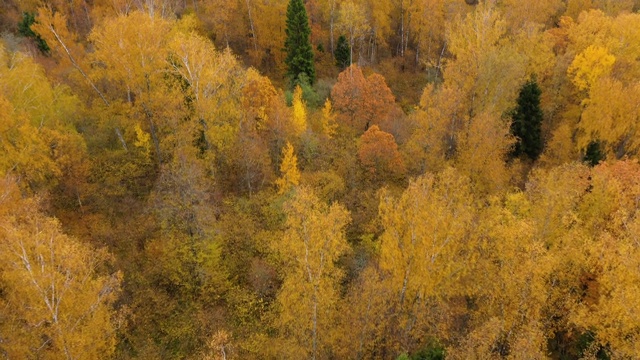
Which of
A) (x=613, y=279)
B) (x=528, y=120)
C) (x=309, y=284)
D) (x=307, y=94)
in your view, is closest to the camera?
(x=613, y=279)

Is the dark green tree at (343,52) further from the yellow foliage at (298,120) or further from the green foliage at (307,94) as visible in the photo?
the yellow foliage at (298,120)

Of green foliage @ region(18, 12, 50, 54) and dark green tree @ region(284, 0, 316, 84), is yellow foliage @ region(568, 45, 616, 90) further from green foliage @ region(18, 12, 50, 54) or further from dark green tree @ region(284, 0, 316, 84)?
green foliage @ region(18, 12, 50, 54)

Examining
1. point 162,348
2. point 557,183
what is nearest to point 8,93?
point 162,348

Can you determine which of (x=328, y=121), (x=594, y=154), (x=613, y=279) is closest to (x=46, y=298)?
(x=613, y=279)

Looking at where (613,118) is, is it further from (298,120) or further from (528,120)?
(298,120)

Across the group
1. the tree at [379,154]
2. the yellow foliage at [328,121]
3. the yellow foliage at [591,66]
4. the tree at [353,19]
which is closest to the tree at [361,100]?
the yellow foliage at [328,121]

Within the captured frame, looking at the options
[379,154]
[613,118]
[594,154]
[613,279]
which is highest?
[613,118]

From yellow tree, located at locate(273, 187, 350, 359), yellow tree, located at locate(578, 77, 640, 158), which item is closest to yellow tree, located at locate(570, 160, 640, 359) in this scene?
yellow tree, located at locate(578, 77, 640, 158)
